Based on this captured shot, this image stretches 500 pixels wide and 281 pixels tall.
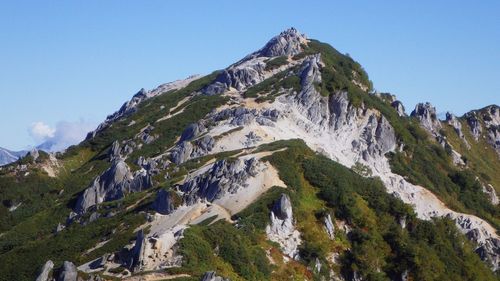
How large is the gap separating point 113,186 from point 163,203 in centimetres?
2937

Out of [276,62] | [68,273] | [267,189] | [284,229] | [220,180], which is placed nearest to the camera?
[68,273]

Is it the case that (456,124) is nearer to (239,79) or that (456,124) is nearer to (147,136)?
(239,79)

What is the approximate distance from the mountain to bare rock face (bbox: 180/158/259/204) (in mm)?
194

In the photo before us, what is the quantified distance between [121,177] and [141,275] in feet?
188

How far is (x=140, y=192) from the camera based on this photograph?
113m

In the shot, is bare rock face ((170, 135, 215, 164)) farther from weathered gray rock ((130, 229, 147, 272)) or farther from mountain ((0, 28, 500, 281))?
weathered gray rock ((130, 229, 147, 272))

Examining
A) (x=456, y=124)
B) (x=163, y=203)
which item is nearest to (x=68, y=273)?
(x=163, y=203)

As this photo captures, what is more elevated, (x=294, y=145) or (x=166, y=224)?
(x=294, y=145)

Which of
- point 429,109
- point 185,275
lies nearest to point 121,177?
point 185,275

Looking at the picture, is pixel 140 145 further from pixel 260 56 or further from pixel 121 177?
pixel 260 56

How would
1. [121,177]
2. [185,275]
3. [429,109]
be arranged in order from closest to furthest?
1. [185,275]
2. [121,177]
3. [429,109]

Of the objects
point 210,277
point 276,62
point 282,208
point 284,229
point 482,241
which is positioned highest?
point 276,62

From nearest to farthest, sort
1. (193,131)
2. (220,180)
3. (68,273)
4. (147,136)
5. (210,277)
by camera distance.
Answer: (210,277), (68,273), (220,180), (193,131), (147,136)

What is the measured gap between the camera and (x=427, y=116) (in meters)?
178
